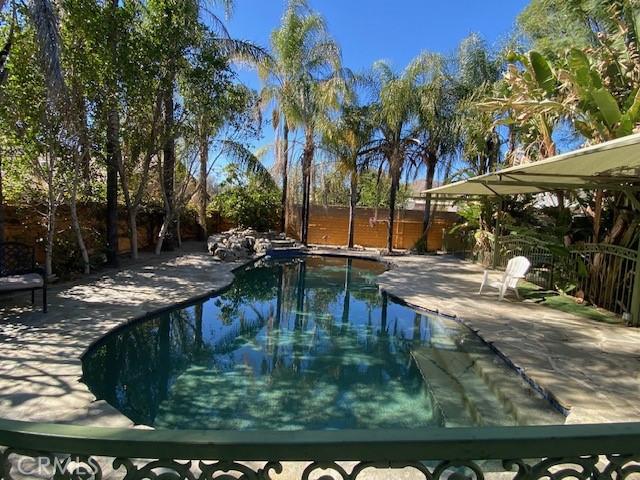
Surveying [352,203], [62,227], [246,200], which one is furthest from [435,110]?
[62,227]

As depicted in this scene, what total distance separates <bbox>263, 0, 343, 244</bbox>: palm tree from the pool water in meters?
10.3

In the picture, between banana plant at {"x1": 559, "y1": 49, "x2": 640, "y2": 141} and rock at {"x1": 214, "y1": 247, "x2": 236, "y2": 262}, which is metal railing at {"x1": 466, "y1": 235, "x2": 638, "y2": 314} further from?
rock at {"x1": 214, "y1": 247, "x2": 236, "y2": 262}

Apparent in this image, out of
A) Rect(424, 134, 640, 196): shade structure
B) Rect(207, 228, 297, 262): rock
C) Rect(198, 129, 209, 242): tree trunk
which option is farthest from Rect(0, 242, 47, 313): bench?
Rect(424, 134, 640, 196): shade structure

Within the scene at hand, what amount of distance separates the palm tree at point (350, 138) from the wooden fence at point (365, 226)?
309 cm

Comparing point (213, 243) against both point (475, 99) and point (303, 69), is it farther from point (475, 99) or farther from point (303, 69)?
point (475, 99)

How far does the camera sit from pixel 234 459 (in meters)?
1.21

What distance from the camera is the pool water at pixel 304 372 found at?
4.30 m

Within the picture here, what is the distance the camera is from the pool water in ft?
14.1

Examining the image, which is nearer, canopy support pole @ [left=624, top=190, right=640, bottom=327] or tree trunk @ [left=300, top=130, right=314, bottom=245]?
canopy support pole @ [left=624, top=190, right=640, bottom=327]

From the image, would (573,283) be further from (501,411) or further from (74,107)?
(74,107)

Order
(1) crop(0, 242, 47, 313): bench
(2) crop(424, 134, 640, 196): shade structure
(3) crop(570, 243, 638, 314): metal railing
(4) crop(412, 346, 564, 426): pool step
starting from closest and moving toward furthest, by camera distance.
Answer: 1. (4) crop(412, 346, 564, 426): pool step
2. (2) crop(424, 134, 640, 196): shade structure
3. (1) crop(0, 242, 47, 313): bench
4. (3) crop(570, 243, 638, 314): metal railing

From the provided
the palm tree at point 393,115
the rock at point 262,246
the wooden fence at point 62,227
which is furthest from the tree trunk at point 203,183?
the palm tree at point 393,115

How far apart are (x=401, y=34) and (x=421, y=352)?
17080 mm

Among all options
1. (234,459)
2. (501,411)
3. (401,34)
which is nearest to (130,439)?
(234,459)
